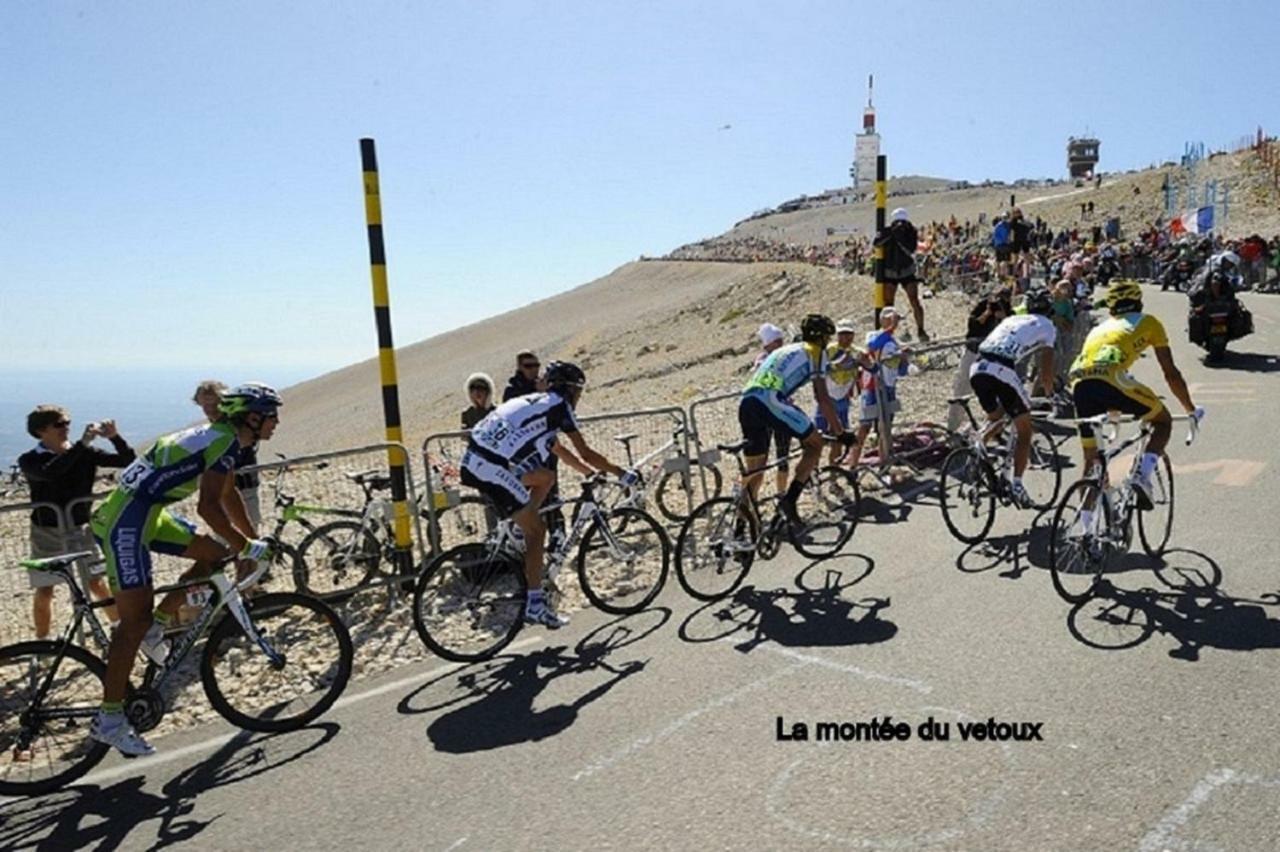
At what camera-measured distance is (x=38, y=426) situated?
19.9 ft

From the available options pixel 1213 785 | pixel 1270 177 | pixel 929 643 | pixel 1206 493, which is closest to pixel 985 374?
pixel 1206 493

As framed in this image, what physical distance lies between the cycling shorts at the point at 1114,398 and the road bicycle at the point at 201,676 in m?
5.44

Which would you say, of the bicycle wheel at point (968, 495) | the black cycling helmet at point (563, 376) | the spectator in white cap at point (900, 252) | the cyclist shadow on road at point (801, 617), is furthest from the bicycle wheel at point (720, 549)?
the spectator in white cap at point (900, 252)

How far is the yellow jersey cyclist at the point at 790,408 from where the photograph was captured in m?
7.17

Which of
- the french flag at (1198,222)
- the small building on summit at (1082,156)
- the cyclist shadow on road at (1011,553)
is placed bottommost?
the cyclist shadow on road at (1011,553)

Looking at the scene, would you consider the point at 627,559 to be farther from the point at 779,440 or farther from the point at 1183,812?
the point at 1183,812

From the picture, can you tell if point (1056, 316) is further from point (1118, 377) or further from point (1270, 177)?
point (1270, 177)

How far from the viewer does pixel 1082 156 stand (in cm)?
12775

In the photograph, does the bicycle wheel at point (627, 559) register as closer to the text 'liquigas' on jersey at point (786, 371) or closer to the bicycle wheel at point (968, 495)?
the text 'liquigas' on jersey at point (786, 371)

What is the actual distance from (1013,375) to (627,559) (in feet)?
12.3

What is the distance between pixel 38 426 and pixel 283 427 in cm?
3465

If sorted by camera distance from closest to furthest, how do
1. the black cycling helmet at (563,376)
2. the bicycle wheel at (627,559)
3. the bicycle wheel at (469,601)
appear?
the bicycle wheel at (469,601)
the black cycling helmet at (563,376)
the bicycle wheel at (627,559)

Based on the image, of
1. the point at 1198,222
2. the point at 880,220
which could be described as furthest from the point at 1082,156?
the point at 880,220

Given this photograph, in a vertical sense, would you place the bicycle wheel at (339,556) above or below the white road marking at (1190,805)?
above
